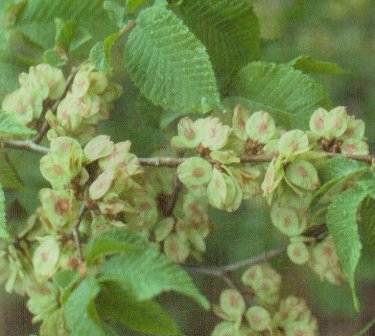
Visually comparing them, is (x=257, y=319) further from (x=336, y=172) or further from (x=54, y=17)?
(x=54, y=17)

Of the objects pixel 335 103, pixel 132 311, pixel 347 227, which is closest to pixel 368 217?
pixel 347 227

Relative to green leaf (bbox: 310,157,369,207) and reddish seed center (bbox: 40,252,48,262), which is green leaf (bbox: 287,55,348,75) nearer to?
green leaf (bbox: 310,157,369,207)

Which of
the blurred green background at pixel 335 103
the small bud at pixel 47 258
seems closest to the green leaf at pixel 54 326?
the small bud at pixel 47 258

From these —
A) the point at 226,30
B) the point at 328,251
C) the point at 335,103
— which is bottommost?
the point at 335,103

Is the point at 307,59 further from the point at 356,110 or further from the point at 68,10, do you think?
the point at 356,110

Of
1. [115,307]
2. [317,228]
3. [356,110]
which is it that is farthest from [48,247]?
[356,110]
